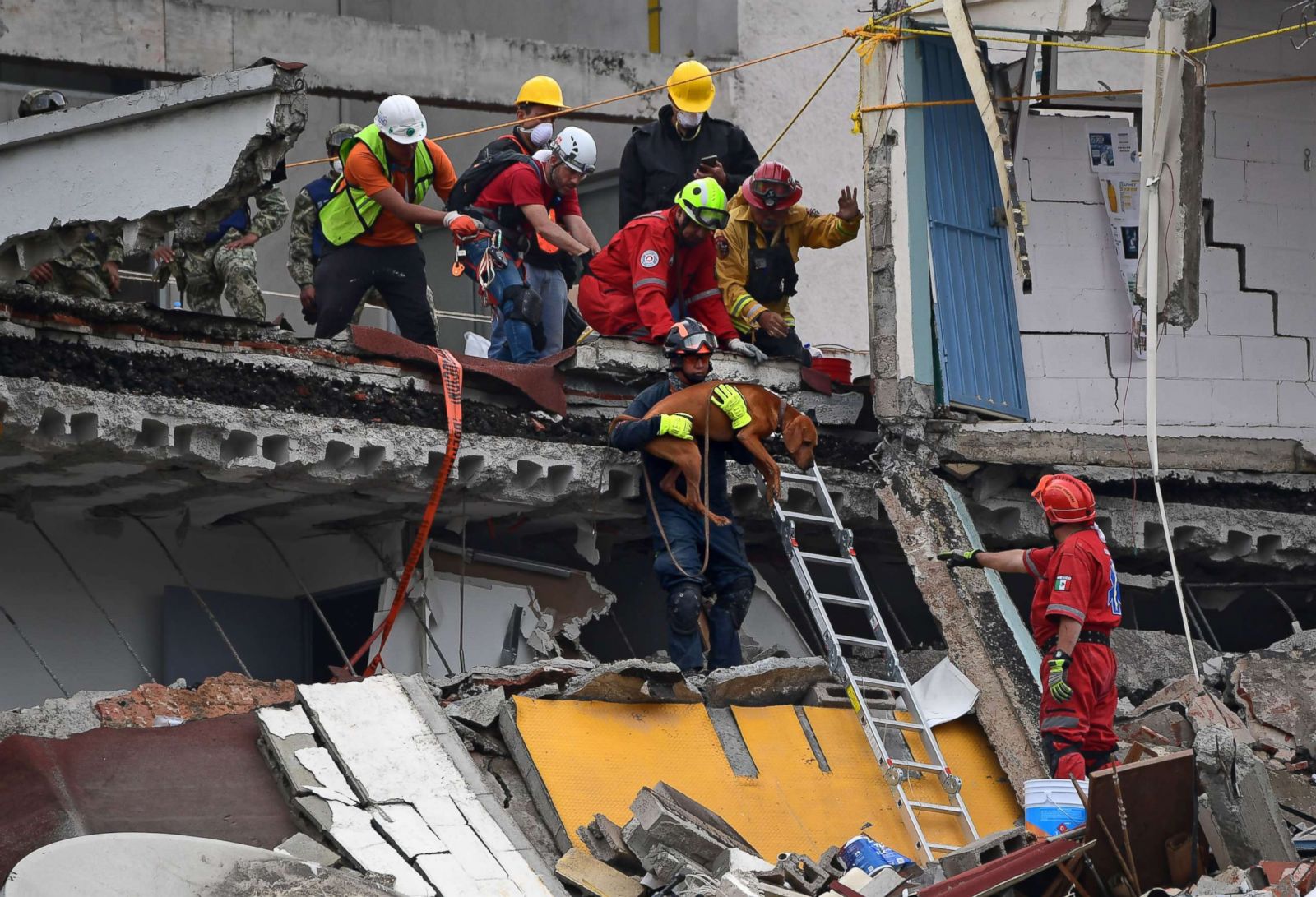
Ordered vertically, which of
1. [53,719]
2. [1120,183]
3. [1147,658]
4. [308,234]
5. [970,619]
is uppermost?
[1120,183]

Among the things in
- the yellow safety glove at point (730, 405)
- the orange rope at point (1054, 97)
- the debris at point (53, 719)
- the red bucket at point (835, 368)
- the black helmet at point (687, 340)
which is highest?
the orange rope at point (1054, 97)

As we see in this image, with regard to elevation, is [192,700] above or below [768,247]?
below

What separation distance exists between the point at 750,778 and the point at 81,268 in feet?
17.1

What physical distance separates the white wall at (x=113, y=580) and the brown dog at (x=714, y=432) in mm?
2800

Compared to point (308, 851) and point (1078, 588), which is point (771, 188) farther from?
point (308, 851)

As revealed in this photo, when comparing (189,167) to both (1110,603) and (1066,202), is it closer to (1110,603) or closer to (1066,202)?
(1110,603)

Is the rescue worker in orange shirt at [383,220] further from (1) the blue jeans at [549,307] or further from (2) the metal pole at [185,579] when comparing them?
(2) the metal pole at [185,579]

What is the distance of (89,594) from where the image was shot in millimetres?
12453

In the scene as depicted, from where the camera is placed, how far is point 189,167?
10.3 m

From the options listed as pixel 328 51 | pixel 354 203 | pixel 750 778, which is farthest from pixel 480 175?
pixel 328 51

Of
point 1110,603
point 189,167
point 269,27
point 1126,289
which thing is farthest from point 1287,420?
point 269,27

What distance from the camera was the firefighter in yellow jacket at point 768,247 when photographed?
41.7 feet

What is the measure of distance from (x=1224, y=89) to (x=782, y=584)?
15.1 ft

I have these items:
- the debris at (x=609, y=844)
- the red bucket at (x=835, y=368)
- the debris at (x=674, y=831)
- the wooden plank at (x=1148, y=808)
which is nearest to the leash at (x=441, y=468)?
the red bucket at (x=835, y=368)
